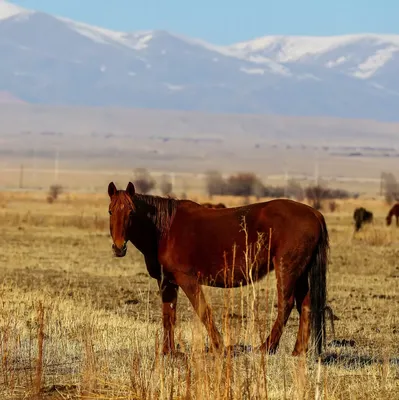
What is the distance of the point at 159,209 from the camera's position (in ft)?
39.0

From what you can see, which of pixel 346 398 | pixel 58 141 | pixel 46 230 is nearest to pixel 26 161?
pixel 58 141

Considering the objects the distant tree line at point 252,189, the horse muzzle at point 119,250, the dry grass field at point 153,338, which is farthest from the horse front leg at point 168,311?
the distant tree line at point 252,189

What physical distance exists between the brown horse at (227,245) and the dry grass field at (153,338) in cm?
31

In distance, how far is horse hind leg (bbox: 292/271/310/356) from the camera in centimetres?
1153

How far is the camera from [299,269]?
1171cm

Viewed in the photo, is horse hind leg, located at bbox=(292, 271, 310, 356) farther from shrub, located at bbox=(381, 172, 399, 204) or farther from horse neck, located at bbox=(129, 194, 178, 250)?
shrub, located at bbox=(381, 172, 399, 204)

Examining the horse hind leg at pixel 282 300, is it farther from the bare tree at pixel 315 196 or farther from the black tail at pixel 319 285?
the bare tree at pixel 315 196

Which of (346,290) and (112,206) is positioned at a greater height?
(112,206)

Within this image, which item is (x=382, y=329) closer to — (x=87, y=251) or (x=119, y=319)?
(x=119, y=319)

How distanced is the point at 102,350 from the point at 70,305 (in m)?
3.82

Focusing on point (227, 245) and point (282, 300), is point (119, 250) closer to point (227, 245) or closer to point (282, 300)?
point (227, 245)

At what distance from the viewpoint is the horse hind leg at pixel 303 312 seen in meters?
11.5

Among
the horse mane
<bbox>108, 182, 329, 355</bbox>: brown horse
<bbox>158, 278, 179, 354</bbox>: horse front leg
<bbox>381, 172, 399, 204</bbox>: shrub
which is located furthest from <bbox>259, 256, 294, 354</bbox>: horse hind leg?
<bbox>381, 172, 399, 204</bbox>: shrub

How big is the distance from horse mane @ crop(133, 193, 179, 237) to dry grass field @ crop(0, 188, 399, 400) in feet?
2.32
